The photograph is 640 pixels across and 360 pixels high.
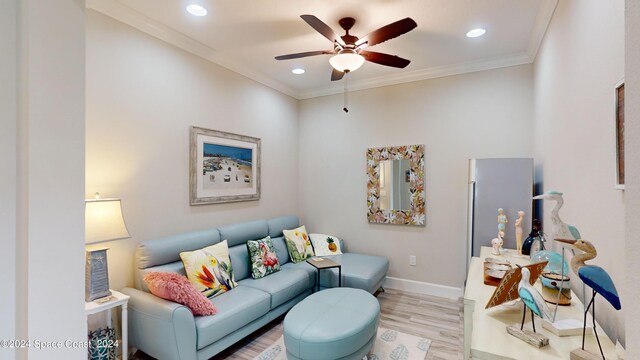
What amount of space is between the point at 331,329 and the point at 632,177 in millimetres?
1997

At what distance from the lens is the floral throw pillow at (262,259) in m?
3.24

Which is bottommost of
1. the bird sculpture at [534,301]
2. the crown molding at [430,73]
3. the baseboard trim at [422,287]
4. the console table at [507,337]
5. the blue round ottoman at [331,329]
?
the baseboard trim at [422,287]

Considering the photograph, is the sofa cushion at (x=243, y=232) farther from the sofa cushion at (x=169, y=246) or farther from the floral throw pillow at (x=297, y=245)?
the floral throw pillow at (x=297, y=245)

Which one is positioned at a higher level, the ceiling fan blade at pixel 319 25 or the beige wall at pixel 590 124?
the ceiling fan blade at pixel 319 25

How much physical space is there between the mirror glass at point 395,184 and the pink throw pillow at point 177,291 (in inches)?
104

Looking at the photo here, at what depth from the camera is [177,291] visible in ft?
7.18

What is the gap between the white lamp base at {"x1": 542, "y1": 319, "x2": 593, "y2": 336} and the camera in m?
1.16

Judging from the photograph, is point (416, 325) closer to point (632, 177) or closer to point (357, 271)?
point (357, 271)

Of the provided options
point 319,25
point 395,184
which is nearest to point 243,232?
point 395,184

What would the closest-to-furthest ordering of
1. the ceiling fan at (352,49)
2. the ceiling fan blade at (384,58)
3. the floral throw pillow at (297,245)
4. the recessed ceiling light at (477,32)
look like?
the ceiling fan at (352,49)
the ceiling fan blade at (384,58)
the recessed ceiling light at (477,32)
the floral throw pillow at (297,245)

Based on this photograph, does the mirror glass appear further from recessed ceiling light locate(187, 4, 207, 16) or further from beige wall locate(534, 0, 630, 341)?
recessed ceiling light locate(187, 4, 207, 16)

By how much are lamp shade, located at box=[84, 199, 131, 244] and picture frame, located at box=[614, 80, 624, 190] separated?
2.87 m

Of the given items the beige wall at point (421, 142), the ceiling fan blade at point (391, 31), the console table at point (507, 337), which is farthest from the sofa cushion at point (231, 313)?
the ceiling fan blade at point (391, 31)

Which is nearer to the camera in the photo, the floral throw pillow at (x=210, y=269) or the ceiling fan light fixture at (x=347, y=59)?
the ceiling fan light fixture at (x=347, y=59)
